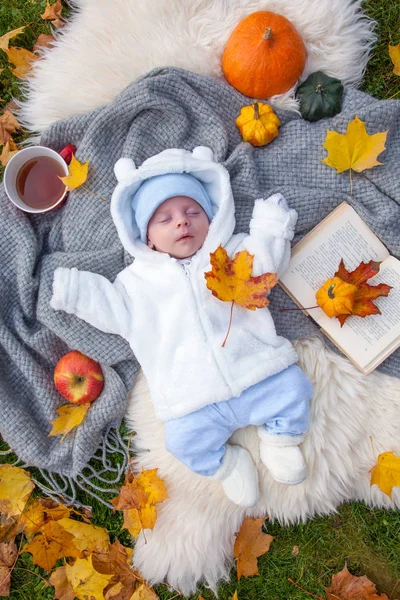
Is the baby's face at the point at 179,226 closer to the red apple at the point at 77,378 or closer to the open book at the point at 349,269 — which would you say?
the open book at the point at 349,269

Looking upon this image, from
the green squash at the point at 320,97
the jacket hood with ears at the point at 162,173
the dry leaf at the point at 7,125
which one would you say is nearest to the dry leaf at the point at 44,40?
the dry leaf at the point at 7,125

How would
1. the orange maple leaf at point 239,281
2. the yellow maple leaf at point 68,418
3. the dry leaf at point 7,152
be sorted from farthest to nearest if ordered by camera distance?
the dry leaf at point 7,152 → the yellow maple leaf at point 68,418 → the orange maple leaf at point 239,281

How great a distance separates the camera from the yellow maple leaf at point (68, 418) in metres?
2.17

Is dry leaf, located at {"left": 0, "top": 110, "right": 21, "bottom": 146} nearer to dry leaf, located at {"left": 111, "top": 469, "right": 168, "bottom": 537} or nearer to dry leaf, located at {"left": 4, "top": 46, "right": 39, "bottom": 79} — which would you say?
dry leaf, located at {"left": 4, "top": 46, "right": 39, "bottom": 79}

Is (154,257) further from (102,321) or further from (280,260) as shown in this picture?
(280,260)

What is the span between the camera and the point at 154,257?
207 cm

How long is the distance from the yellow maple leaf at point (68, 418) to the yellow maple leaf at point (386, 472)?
3.77 ft

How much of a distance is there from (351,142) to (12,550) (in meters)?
2.11

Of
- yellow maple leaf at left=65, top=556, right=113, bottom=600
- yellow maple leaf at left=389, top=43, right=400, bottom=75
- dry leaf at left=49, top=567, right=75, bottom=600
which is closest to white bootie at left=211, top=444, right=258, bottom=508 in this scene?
yellow maple leaf at left=65, top=556, right=113, bottom=600

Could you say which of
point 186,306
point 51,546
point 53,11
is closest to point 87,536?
point 51,546

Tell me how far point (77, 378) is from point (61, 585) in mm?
820

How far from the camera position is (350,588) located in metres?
2.10

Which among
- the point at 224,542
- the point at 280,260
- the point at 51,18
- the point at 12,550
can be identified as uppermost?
the point at 51,18

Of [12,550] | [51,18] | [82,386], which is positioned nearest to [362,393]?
[82,386]
